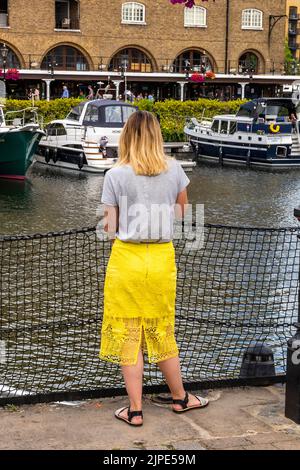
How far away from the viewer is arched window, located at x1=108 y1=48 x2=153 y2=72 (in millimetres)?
54938

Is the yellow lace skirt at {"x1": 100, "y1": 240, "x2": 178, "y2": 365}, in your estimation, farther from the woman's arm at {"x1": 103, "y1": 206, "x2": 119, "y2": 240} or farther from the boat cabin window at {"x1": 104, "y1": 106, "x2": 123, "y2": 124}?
the boat cabin window at {"x1": 104, "y1": 106, "x2": 123, "y2": 124}

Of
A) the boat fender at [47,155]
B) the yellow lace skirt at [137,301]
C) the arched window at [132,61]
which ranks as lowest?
the boat fender at [47,155]

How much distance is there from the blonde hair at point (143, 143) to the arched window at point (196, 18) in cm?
5311

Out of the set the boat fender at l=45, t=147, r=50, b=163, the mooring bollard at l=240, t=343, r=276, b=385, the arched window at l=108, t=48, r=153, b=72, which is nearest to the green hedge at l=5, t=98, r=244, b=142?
the boat fender at l=45, t=147, r=50, b=163

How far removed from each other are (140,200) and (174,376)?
125 centimetres

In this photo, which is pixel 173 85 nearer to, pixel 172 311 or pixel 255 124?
pixel 255 124

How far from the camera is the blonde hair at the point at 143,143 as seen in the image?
5496mm

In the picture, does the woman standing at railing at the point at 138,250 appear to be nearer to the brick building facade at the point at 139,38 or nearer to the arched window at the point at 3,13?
the brick building facade at the point at 139,38

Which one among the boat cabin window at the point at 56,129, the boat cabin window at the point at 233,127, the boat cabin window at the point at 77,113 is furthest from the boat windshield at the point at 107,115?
the boat cabin window at the point at 233,127

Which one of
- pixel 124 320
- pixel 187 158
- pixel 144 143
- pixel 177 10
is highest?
pixel 177 10

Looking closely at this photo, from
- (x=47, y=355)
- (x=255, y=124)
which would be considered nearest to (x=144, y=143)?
(x=47, y=355)

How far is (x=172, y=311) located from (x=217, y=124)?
3125 cm

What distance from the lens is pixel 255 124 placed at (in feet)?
113
